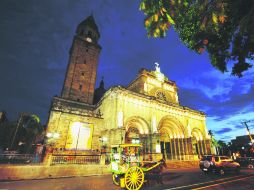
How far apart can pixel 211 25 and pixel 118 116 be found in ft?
52.2

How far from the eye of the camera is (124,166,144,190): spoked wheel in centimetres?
627

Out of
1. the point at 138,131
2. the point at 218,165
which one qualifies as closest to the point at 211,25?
the point at 218,165

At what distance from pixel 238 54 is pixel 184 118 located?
22.8 meters

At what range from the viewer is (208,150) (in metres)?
28.0

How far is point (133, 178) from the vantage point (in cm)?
636

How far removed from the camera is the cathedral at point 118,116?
61.9 ft

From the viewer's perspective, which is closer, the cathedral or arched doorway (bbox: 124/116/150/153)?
the cathedral

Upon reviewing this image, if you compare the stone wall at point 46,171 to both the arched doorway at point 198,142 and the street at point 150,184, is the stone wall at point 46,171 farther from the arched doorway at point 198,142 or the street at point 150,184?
the arched doorway at point 198,142

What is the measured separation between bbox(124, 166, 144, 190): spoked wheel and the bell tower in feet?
77.2

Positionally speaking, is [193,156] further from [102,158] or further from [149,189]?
[149,189]

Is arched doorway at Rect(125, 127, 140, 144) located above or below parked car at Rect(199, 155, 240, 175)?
above

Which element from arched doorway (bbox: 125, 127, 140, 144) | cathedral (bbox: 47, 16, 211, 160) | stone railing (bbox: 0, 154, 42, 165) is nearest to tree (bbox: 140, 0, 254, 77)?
cathedral (bbox: 47, 16, 211, 160)

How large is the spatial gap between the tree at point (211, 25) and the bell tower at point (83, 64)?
83.5ft

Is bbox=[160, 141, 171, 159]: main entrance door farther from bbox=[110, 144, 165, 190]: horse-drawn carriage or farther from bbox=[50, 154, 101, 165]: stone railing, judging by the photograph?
bbox=[110, 144, 165, 190]: horse-drawn carriage
